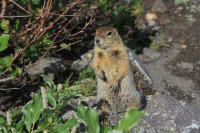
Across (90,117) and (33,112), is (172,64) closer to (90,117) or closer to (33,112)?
(33,112)

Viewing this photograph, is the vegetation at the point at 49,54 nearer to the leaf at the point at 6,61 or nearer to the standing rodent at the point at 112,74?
the leaf at the point at 6,61

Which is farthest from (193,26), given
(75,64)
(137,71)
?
(75,64)

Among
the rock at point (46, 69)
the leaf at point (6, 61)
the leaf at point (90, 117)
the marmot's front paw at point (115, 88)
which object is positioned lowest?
the rock at point (46, 69)

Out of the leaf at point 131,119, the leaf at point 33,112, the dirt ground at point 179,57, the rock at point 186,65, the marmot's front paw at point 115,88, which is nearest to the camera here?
the leaf at point 131,119

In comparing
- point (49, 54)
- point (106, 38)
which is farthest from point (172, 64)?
point (106, 38)

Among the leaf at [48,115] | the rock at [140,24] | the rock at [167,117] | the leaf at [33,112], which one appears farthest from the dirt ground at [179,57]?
the leaf at [33,112]

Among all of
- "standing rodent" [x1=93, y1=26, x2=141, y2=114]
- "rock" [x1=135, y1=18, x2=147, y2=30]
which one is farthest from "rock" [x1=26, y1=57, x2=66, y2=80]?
"rock" [x1=135, y1=18, x2=147, y2=30]

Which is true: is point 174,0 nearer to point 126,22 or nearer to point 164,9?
point 164,9
